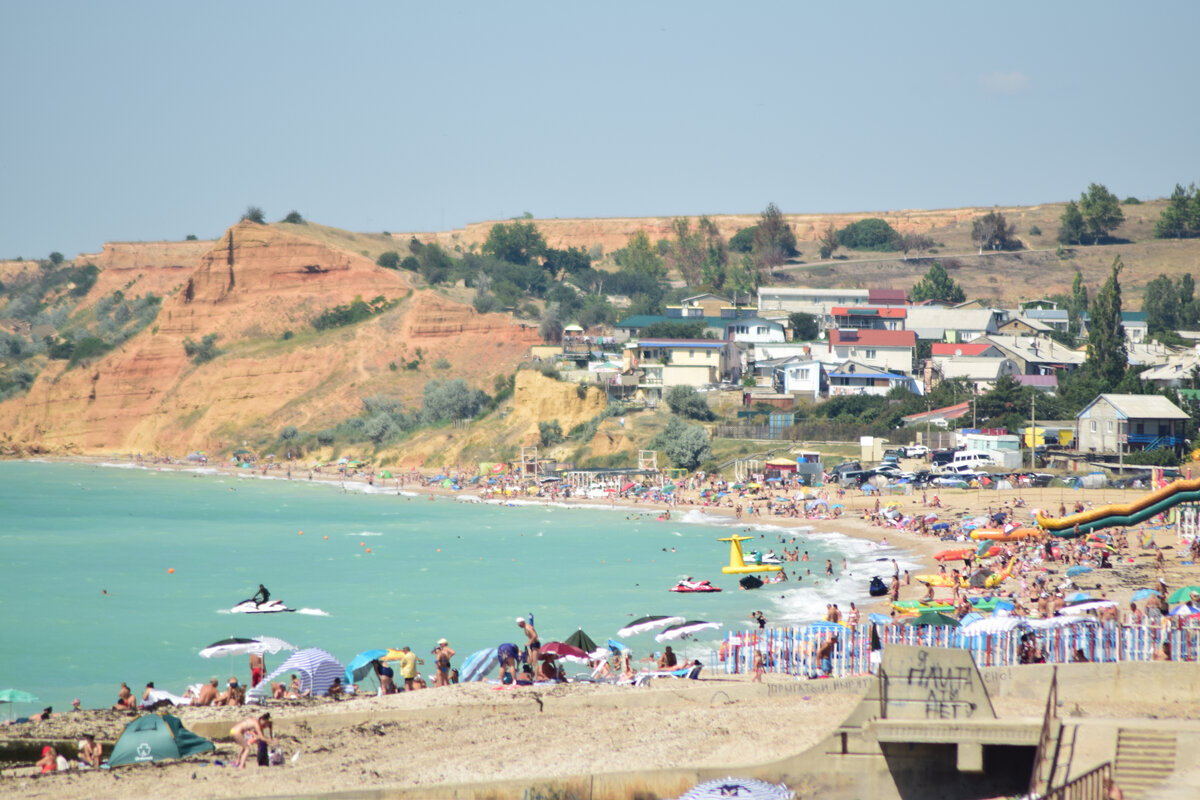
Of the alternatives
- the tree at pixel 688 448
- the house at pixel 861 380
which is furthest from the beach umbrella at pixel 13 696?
the house at pixel 861 380

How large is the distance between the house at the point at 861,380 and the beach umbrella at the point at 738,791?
55808 mm

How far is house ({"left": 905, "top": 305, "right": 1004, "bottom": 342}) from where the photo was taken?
81.3 meters

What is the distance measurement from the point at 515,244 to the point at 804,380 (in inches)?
2661

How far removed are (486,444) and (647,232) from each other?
90273mm

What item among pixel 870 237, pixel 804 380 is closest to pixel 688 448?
pixel 804 380

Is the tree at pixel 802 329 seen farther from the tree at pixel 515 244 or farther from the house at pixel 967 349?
the tree at pixel 515 244

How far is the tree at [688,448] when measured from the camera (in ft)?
203

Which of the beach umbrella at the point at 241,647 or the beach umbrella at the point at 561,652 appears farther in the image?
the beach umbrella at the point at 241,647

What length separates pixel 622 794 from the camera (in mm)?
14250

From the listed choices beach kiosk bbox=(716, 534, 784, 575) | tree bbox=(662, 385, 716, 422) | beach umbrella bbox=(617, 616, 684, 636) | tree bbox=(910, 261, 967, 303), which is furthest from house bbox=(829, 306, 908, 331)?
beach umbrella bbox=(617, 616, 684, 636)

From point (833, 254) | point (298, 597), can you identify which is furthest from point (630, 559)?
point (833, 254)

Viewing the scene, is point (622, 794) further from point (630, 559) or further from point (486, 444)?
point (486, 444)

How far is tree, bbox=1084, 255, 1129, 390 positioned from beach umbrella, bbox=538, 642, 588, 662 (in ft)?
164

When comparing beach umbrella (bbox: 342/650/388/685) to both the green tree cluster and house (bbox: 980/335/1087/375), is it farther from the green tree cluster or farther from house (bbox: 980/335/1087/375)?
the green tree cluster
